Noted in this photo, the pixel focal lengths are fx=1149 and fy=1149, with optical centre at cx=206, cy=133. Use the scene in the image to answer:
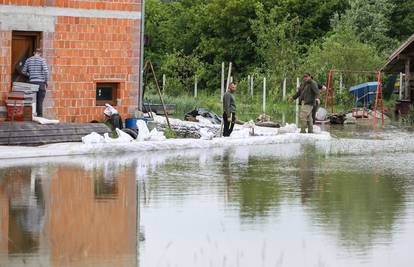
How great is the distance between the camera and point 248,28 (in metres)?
62.8

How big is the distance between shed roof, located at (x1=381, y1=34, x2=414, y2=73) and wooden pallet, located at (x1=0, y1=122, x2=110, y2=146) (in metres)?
19.4

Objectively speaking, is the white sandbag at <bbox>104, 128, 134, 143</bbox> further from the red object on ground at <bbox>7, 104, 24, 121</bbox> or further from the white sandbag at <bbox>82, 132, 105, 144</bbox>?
the red object on ground at <bbox>7, 104, 24, 121</bbox>

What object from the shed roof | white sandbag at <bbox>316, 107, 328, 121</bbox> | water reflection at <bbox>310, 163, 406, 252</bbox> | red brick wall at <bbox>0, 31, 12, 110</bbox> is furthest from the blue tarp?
water reflection at <bbox>310, 163, 406, 252</bbox>

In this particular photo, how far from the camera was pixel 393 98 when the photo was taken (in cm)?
5172

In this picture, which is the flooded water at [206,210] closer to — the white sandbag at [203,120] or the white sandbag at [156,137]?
the white sandbag at [156,137]

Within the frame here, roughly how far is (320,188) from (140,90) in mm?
10952

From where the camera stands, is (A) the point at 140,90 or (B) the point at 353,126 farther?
(B) the point at 353,126

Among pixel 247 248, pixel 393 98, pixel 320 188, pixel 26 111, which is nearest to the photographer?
pixel 247 248

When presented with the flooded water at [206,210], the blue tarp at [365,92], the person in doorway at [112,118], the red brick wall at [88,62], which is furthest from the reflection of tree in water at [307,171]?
the blue tarp at [365,92]

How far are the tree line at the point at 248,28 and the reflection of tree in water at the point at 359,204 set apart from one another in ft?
109

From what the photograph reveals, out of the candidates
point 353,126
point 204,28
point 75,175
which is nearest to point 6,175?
point 75,175

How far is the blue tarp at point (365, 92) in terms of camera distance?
43.6m

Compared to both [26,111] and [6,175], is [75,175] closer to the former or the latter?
[6,175]

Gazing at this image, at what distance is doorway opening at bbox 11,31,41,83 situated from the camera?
26.5m
